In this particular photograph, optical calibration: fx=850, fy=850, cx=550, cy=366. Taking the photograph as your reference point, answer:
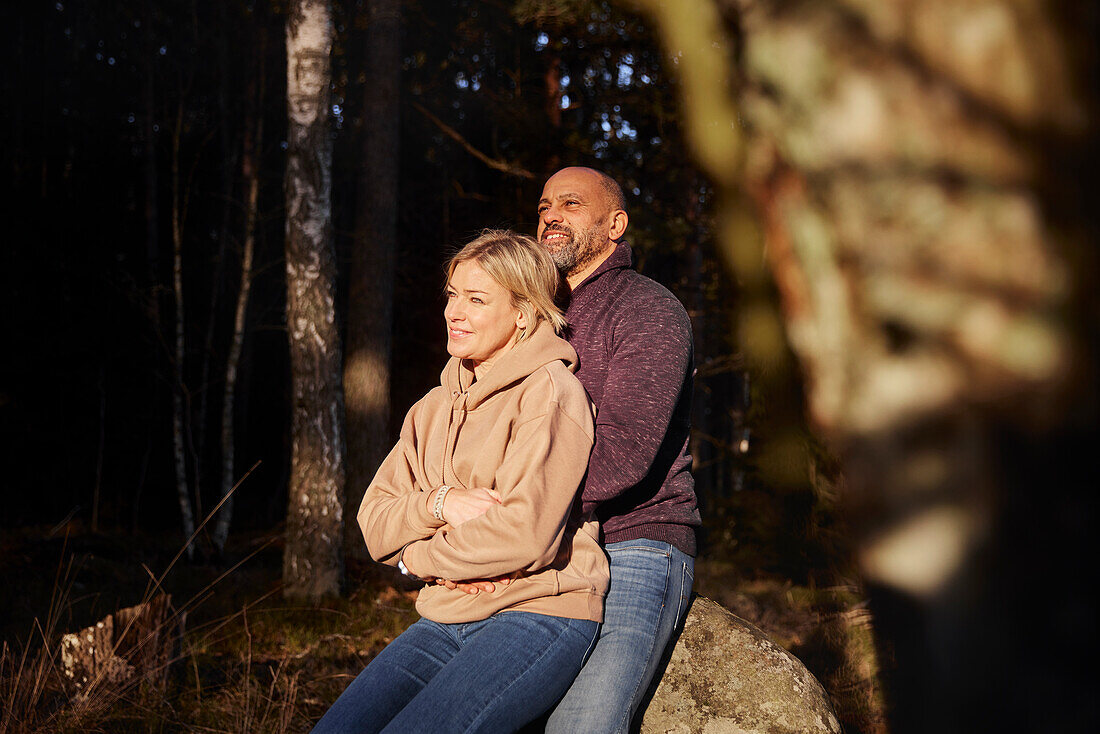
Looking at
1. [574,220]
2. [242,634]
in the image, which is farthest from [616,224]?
[242,634]

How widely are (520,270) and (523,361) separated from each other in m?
0.31

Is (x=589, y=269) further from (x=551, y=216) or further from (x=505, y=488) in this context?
(x=505, y=488)

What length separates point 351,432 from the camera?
9062 mm

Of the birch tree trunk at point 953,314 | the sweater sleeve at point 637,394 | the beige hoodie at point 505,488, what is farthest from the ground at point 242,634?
the birch tree trunk at point 953,314

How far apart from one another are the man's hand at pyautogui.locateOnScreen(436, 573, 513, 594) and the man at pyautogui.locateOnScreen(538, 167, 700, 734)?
1.00 feet

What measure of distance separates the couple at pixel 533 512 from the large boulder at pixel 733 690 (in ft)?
0.68

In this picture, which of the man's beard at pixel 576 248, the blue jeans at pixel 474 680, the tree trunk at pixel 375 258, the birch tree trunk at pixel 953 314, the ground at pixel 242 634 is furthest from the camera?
the tree trunk at pixel 375 258

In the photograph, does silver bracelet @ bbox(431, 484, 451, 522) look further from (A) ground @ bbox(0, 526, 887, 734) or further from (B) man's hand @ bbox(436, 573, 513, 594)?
(A) ground @ bbox(0, 526, 887, 734)

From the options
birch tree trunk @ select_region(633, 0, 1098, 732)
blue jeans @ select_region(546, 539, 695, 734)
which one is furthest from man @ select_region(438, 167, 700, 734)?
birch tree trunk @ select_region(633, 0, 1098, 732)

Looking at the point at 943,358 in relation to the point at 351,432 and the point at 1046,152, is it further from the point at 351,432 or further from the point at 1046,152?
the point at 351,432

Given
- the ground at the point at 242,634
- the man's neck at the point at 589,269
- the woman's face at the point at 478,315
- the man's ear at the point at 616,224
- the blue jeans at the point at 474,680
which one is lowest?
the ground at the point at 242,634

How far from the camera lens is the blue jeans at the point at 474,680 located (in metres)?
2.09

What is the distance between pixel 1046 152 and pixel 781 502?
10.8ft

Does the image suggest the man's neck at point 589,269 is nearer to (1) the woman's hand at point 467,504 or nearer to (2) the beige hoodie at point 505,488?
(2) the beige hoodie at point 505,488
